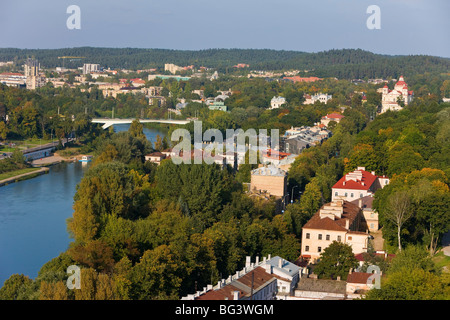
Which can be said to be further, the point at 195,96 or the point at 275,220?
the point at 195,96

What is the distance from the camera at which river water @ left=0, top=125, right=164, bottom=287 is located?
11.8m

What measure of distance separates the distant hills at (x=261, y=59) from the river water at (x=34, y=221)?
44555 mm

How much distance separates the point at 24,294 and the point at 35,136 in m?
20.2

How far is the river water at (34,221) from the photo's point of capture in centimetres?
1179

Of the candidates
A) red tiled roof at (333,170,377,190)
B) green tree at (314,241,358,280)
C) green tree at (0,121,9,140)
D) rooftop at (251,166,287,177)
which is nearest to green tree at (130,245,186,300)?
green tree at (314,241,358,280)

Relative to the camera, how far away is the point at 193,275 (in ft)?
32.0

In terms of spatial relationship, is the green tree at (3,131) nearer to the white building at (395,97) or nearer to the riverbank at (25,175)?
the riverbank at (25,175)

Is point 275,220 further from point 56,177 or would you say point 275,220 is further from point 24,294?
point 56,177

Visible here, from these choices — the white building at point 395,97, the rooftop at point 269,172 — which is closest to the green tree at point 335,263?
the rooftop at point 269,172

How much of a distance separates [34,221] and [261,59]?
86519 millimetres

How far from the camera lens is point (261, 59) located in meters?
99.6

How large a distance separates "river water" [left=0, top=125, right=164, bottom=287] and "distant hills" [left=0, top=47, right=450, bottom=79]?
146 ft

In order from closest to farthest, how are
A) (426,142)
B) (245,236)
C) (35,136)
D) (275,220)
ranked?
(245,236), (275,220), (426,142), (35,136)

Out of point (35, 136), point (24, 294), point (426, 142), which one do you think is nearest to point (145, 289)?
point (24, 294)
